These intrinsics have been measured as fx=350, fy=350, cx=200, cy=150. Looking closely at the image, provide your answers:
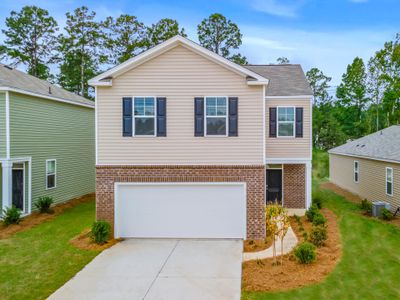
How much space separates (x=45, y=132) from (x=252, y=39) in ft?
83.7

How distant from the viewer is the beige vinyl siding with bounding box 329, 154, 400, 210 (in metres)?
16.0

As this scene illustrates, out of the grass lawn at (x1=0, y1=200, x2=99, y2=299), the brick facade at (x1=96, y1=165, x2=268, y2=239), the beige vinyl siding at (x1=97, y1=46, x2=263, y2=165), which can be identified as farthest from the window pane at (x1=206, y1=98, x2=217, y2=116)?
the grass lawn at (x1=0, y1=200, x2=99, y2=299)

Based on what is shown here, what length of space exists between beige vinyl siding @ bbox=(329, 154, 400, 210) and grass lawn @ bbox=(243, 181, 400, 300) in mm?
2778

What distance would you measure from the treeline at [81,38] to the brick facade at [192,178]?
24.1 meters

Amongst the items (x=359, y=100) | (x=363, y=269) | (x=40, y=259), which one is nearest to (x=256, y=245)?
(x=363, y=269)

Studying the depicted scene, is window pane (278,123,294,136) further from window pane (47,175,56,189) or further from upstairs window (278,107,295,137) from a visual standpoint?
window pane (47,175,56,189)

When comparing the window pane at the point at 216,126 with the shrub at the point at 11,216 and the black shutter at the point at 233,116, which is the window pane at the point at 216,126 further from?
the shrub at the point at 11,216

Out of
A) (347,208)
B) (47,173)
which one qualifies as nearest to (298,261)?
(347,208)

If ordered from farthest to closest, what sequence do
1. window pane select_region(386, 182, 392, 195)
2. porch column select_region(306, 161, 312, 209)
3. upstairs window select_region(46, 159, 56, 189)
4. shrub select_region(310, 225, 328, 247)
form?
upstairs window select_region(46, 159, 56, 189)
window pane select_region(386, 182, 392, 195)
porch column select_region(306, 161, 312, 209)
shrub select_region(310, 225, 328, 247)

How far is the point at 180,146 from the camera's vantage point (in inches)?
474

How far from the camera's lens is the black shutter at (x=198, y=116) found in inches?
472

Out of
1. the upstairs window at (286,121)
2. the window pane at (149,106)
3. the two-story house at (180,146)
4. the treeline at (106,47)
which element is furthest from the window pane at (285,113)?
the treeline at (106,47)

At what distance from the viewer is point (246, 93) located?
11898 mm

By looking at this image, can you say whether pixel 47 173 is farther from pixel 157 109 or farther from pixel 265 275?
pixel 265 275
